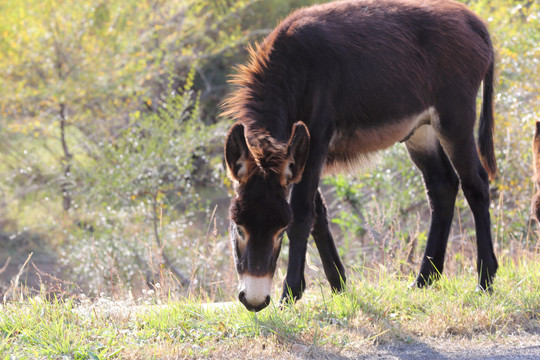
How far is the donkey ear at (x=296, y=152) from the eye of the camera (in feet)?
10.2

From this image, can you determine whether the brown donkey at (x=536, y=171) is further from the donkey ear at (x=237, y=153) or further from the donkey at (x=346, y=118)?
the donkey ear at (x=237, y=153)

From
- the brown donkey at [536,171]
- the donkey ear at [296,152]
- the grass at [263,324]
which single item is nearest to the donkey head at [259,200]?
the donkey ear at [296,152]

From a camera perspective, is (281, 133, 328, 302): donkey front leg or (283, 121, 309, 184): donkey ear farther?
(281, 133, 328, 302): donkey front leg

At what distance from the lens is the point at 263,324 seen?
332cm

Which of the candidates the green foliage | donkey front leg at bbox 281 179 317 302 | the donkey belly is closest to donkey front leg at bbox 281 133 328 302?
donkey front leg at bbox 281 179 317 302

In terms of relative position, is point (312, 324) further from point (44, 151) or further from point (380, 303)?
point (44, 151)

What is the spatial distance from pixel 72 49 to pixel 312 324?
8.34 m

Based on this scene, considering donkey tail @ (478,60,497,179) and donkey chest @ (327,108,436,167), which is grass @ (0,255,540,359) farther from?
donkey tail @ (478,60,497,179)

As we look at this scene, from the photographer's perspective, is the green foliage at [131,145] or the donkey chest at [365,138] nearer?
the donkey chest at [365,138]

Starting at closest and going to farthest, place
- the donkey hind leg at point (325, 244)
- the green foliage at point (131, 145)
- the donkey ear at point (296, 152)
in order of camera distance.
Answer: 1. the donkey ear at point (296, 152)
2. the donkey hind leg at point (325, 244)
3. the green foliage at point (131, 145)

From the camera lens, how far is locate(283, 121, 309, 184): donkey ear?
3105 millimetres

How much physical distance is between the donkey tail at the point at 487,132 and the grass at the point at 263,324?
1.06 m

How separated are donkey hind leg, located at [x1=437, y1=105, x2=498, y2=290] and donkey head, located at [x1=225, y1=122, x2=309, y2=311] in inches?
61.9

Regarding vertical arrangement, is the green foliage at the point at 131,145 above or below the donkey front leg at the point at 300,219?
below
